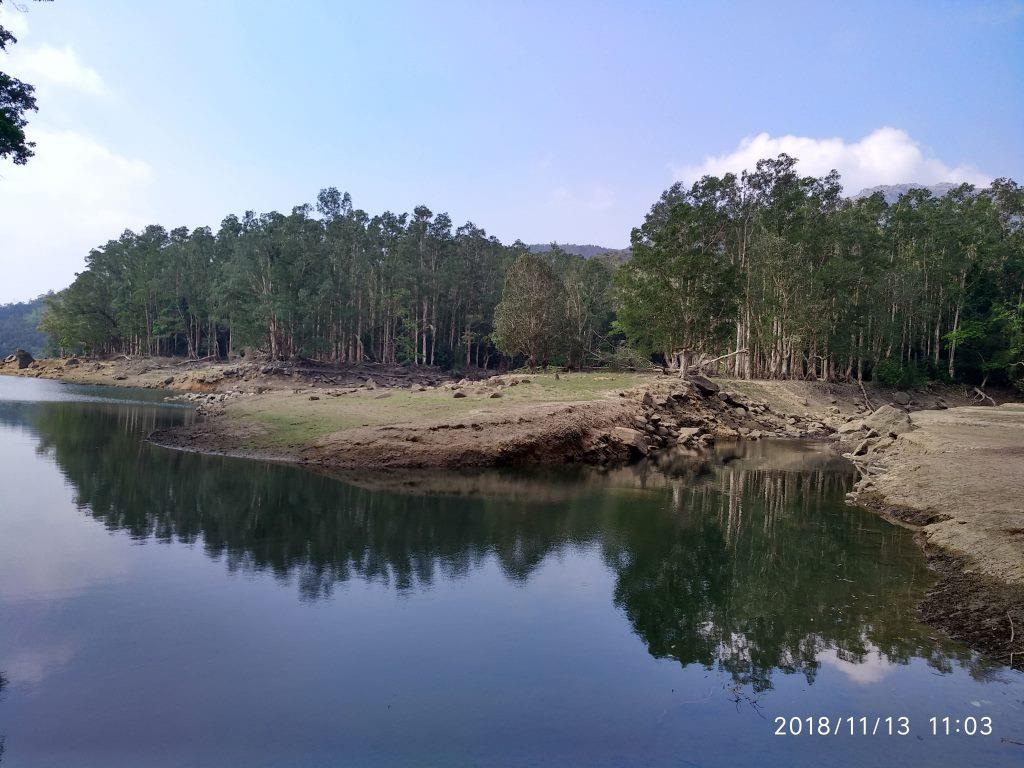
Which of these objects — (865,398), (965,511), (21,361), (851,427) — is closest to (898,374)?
(865,398)

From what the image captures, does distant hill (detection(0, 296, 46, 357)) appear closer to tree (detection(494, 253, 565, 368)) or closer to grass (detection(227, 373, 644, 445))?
tree (detection(494, 253, 565, 368))

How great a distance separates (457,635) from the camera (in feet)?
31.8

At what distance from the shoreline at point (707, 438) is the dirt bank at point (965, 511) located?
0.04 meters

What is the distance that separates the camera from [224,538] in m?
14.6

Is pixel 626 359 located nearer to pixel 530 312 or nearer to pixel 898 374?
pixel 530 312

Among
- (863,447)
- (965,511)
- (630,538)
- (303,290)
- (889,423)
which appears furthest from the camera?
(303,290)

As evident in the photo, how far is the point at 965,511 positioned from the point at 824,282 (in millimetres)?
34907

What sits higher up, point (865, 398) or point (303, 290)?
point (303, 290)

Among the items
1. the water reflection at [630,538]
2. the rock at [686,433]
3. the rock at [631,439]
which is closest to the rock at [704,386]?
the rock at [686,433]

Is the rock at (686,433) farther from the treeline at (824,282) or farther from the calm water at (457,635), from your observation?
the calm water at (457,635)

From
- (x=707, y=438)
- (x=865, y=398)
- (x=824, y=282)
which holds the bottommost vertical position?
(x=707, y=438)

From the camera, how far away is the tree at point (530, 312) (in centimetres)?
5506

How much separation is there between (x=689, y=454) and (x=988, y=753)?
23650mm

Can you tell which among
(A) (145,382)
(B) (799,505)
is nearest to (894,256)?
(B) (799,505)
